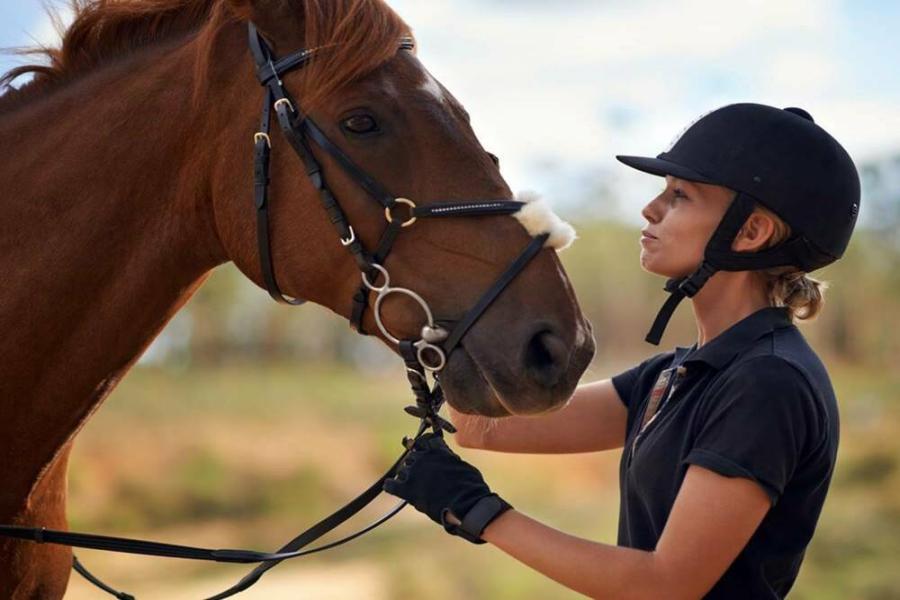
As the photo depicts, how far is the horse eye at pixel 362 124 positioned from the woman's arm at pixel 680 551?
39.8 inches

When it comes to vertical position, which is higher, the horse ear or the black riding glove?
the horse ear

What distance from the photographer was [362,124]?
2.49 meters

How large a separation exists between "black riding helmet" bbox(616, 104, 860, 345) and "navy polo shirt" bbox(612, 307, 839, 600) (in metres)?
0.16

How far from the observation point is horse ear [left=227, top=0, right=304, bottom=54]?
2607 mm

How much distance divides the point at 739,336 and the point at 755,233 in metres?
0.26

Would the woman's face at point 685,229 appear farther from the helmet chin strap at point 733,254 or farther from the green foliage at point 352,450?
the green foliage at point 352,450

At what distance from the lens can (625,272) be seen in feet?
91.1

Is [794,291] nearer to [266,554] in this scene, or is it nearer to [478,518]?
[478,518]

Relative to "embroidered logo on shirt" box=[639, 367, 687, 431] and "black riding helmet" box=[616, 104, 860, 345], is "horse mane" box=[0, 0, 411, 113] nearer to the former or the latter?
"black riding helmet" box=[616, 104, 860, 345]

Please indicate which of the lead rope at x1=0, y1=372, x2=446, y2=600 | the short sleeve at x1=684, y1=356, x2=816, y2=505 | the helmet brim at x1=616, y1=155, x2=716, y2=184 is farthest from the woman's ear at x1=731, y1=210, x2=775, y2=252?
the lead rope at x1=0, y1=372, x2=446, y2=600

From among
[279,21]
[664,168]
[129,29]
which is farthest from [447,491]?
[129,29]

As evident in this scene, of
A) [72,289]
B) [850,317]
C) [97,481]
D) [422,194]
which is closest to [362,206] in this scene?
[422,194]

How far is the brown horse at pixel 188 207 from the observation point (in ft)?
8.09

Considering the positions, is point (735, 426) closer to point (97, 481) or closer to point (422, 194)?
point (422, 194)
